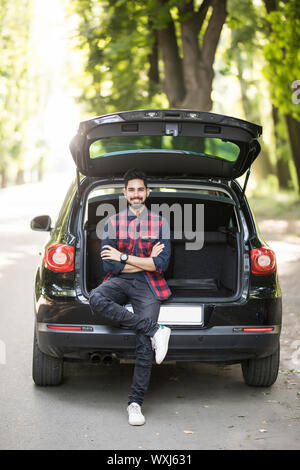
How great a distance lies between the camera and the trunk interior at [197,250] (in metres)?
5.89

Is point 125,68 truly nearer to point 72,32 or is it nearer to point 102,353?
point 72,32

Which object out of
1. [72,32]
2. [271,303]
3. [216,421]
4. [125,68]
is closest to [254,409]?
[216,421]

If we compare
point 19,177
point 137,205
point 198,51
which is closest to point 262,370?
point 137,205

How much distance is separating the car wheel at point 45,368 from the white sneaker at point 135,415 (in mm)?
828

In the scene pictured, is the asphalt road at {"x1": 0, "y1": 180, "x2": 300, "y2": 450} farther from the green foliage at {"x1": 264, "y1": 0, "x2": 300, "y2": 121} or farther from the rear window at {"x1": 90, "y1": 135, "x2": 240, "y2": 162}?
the green foliage at {"x1": 264, "y1": 0, "x2": 300, "y2": 121}

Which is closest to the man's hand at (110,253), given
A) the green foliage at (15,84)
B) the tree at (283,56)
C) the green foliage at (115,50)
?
the tree at (283,56)

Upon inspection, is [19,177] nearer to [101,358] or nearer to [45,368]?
[45,368]

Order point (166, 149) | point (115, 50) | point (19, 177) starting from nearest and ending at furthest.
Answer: point (166, 149), point (115, 50), point (19, 177)

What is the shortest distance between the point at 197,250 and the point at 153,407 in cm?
162

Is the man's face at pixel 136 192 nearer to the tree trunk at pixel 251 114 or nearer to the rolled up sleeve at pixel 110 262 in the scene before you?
the rolled up sleeve at pixel 110 262

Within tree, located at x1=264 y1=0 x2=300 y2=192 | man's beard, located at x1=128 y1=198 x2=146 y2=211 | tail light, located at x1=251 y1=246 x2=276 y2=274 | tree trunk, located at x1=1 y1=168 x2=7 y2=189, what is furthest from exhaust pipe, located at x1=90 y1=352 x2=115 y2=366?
tree trunk, located at x1=1 y1=168 x2=7 y2=189

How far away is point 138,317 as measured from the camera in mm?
4906

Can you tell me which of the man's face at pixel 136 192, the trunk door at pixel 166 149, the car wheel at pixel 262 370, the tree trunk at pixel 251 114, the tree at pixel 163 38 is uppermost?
the tree trunk at pixel 251 114

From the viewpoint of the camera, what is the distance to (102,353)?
507cm
